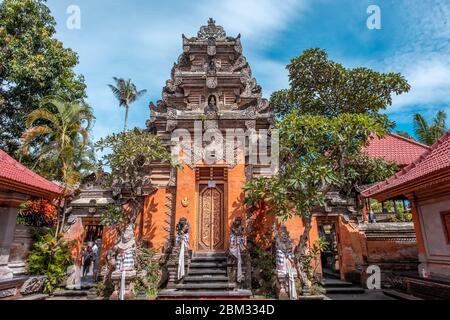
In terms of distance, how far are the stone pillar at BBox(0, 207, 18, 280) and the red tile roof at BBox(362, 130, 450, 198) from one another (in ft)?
34.1

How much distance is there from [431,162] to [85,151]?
11.1 metres

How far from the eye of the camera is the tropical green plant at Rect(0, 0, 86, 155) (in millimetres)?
12672

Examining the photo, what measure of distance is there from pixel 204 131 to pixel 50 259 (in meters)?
6.92

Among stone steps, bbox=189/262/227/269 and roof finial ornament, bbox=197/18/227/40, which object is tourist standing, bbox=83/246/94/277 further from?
roof finial ornament, bbox=197/18/227/40

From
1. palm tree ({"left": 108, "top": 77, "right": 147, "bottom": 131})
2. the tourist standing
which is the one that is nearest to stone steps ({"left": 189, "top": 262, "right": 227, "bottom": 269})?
the tourist standing

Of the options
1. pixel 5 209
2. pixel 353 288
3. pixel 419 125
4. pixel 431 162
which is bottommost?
pixel 353 288

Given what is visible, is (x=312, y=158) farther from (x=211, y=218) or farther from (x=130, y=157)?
(x=130, y=157)

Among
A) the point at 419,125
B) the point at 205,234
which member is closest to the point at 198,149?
the point at 205,234

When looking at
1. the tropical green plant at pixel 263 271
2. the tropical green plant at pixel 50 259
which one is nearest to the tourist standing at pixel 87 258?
the tropical green plant at pixel 50 259

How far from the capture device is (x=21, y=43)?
1300 centimetres

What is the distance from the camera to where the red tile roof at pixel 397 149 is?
14.4 meters

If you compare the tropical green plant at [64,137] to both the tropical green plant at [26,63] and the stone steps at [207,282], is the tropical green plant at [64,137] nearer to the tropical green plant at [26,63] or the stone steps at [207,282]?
the tropical green plant at [26,63]

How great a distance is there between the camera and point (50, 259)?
8.88 m
